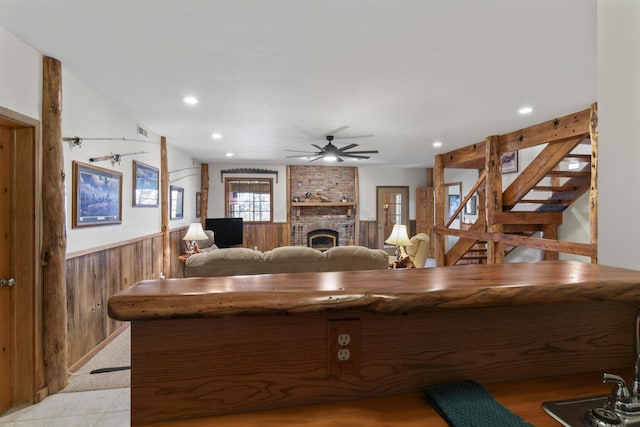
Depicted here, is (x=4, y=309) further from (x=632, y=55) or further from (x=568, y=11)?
(x=568, y=11)

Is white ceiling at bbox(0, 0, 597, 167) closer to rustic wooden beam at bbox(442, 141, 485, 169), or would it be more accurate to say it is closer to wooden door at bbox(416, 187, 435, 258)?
rustic wooden beam at bbox(442, 141, 485, 169)

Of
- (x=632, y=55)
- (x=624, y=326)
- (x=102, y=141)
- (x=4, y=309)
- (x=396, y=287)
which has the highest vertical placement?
(x=102, y=141)

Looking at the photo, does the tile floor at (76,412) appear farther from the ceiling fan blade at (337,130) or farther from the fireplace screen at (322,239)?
the fireplace screen at (322,239)

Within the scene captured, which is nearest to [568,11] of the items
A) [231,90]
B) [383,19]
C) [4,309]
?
[383,19]

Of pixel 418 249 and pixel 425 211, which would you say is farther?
pixel 425 211

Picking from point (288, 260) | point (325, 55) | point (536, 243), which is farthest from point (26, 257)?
point (536, 243)

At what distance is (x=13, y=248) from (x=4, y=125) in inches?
33.4

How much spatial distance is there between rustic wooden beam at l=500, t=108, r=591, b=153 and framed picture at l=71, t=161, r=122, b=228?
5198mm

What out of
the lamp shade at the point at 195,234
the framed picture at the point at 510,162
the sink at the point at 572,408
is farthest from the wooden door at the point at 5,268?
the framed picture at the point at 510,162

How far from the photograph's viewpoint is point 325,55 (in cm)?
230

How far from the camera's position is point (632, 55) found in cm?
101

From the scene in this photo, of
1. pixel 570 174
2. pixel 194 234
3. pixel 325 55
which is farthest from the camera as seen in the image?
pixel 194 234

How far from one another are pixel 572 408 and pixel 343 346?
1.79ft

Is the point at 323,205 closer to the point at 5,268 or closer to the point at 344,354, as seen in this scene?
the point at 5,268
